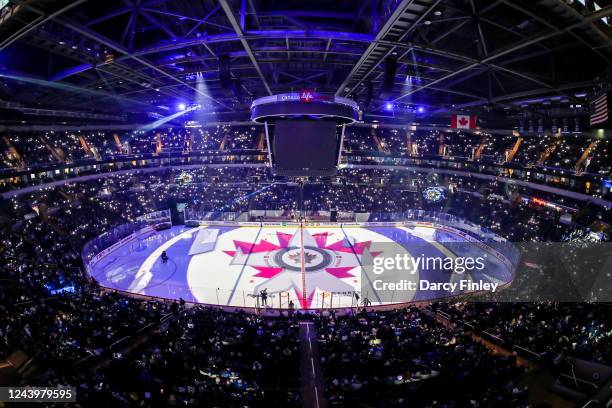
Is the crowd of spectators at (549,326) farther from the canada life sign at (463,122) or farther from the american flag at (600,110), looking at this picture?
the canada life sign at (463,122)

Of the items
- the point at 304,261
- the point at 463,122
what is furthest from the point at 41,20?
the point at 463,122

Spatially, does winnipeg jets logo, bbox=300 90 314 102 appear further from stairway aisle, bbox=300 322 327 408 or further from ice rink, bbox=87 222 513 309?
stairway aisle, bbox=300 322 327 408

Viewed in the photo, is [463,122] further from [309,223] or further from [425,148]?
[425,148]

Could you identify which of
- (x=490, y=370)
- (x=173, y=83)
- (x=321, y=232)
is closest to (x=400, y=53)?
(x=490, y=370)

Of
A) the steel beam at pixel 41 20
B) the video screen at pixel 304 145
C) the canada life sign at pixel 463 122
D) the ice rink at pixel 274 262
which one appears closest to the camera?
the steel beam at pixel 41 20

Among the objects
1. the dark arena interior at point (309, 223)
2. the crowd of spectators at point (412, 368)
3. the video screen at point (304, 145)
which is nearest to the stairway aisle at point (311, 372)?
the dark arena interior at point (309, 223)

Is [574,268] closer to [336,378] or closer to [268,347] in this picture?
[336,378]

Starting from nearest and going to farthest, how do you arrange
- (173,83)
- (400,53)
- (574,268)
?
(400,53) < (574,268) < (173,83)
